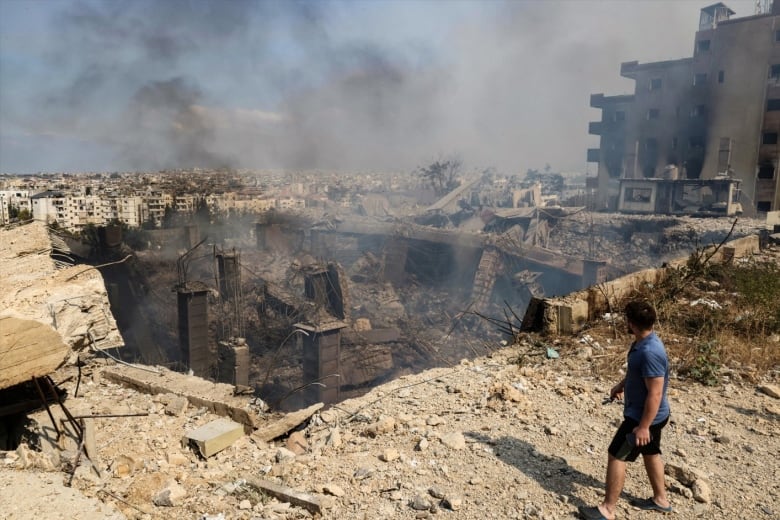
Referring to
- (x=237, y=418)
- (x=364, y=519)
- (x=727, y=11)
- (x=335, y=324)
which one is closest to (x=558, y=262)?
(x=335, y=324)

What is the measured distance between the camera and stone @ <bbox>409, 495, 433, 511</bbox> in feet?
9.19

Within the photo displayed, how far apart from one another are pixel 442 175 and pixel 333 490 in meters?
41.5

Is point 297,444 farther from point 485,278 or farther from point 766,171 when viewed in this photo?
point 766,171

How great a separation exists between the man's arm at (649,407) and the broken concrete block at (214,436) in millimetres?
2789

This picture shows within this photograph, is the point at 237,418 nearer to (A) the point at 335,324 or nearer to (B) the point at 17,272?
(B) the point at 17,272

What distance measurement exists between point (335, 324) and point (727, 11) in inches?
1372

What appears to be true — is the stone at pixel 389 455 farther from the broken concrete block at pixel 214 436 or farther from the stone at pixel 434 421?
the broken concrete block at pixel 214 436

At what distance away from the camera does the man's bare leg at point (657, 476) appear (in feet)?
8.59

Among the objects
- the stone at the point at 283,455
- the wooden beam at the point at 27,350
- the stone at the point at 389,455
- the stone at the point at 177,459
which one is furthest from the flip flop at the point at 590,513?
the wooden beam at the point at 27,350

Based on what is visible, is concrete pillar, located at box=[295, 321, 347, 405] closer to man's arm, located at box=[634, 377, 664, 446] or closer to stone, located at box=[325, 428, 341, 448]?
stone, located at box=[325, 428, 341, 448]

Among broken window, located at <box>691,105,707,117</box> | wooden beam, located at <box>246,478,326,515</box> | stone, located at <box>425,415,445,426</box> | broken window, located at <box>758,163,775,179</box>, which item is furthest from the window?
wooden beam, located at <box>246,478,326,515</box>

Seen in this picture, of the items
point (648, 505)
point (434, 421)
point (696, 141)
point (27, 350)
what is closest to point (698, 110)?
point (696, 141)

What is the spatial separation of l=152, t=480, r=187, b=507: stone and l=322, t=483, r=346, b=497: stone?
0.86m

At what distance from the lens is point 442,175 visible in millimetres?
43406
